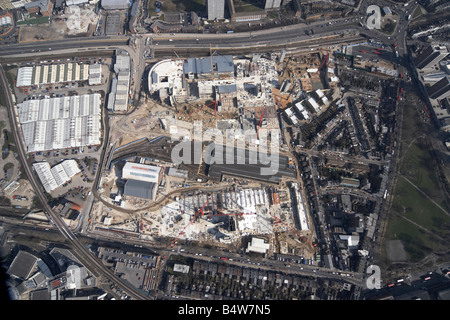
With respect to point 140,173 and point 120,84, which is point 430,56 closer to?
point 140,173

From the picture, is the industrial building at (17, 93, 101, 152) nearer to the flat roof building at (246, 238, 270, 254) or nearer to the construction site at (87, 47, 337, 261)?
the construction site at (87, 47, 337, 261)

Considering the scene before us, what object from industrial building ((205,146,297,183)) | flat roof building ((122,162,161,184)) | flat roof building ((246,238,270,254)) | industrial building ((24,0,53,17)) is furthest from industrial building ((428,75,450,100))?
industrial building ((24,0,53,17))

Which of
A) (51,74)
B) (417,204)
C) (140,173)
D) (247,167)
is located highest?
(51,74)

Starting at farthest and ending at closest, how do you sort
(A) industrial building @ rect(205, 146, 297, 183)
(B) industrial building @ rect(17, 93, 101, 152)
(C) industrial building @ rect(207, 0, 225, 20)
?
(C) industrial building @ rect(207, 0, 225, 20) < (B) industrial building @ rect(17, 93, 101, 152) < (A) industrial building @ rect(205, 146, 297, 183)

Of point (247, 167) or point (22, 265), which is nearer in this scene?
point (22, 265)

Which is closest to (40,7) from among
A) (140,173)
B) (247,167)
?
(140,173)

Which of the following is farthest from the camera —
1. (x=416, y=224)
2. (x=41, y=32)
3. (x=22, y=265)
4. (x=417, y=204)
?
(x=41, y=32)
